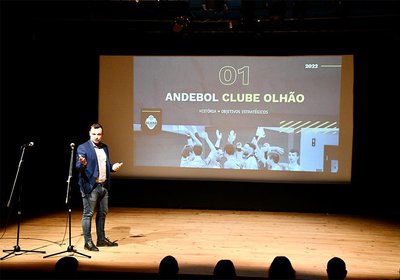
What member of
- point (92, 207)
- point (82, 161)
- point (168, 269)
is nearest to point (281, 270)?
point (168, 269)

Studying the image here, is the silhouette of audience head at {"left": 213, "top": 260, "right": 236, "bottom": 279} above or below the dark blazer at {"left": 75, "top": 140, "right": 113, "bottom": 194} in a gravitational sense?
below

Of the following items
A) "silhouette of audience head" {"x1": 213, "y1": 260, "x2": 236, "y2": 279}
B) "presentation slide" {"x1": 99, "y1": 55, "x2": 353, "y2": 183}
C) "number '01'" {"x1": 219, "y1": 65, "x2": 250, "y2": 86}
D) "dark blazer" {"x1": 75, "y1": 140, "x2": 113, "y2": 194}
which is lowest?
"silhouette of audience head" {"x1": 213, "y1": 260, "x2": 236, "y2": 279}

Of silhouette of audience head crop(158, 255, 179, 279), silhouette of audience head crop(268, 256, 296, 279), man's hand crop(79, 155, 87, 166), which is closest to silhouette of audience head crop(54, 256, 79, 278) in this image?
silhouette of audience head crop(158, 255, 179, 279)

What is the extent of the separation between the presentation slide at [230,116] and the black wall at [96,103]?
23 centimetres

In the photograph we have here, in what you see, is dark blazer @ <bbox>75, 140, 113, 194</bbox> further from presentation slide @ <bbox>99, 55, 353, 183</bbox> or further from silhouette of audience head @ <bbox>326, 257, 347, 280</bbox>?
silhouette of audience head @ <bbox>326, 257, 347, 280</bbox>

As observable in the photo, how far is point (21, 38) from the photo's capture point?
7414 mm

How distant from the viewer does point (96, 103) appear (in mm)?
7797

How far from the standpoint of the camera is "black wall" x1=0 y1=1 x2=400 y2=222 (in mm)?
7281

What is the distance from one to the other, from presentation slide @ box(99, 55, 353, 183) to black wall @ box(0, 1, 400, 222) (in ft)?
0.74

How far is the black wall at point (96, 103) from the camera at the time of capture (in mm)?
7281

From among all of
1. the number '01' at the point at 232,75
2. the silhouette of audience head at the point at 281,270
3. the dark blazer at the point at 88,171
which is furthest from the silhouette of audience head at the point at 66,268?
the number '01' at the point at 232,75

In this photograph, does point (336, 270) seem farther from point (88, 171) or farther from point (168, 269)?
point (88, 171)

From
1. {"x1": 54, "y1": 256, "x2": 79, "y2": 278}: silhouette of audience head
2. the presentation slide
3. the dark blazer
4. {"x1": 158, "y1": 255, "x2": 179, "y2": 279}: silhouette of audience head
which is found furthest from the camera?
the presentation slide

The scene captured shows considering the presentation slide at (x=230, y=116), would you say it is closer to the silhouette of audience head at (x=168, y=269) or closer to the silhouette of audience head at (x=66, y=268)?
the silhouette of audience head at (x=168, y=269)
